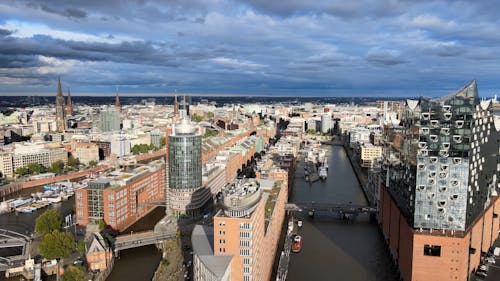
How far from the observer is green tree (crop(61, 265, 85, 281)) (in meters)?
19.2

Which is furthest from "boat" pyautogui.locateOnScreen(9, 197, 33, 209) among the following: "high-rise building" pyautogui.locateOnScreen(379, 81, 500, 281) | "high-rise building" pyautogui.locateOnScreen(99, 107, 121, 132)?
"high-rise building" pyautogui.locateOnScreen(99, 107, 121, 132)

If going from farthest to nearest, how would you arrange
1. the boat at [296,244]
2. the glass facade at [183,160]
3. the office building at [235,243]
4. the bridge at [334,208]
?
the bridge at [334,208]
the glass facade at [183,160]
the boat at [296,244]
the office building at [235,243]

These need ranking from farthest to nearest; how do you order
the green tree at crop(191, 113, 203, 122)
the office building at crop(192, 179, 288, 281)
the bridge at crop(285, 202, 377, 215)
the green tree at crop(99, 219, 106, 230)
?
the green tree at crop(191, 113, 203, 122) < the bridge at crop(285, 202, 377, 215) < the green tree at crop(99, 219, 106, 230) < the office building at crop(192, 179, 288, 281)

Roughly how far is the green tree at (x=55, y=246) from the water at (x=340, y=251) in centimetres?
1169

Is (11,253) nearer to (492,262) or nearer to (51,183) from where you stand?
(51,183)

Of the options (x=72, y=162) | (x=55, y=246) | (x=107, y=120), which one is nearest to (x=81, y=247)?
(x=55, y=246)

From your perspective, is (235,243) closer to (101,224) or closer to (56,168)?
(101,224)

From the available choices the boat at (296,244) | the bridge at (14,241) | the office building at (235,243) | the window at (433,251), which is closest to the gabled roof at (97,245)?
the bridge at (14,241)

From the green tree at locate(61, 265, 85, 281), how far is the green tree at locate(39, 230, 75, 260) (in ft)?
6.93

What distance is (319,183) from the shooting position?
43.6 meters

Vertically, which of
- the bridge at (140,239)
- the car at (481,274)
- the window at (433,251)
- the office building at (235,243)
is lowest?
the car at (481,274)

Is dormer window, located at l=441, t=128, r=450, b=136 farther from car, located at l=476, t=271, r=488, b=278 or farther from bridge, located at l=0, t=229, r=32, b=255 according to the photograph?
bridge, located at l=0, t=229, r=32, b=255

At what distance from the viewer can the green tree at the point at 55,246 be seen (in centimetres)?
2152

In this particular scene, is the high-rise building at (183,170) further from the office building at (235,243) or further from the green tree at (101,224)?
the office building at (235,243)
